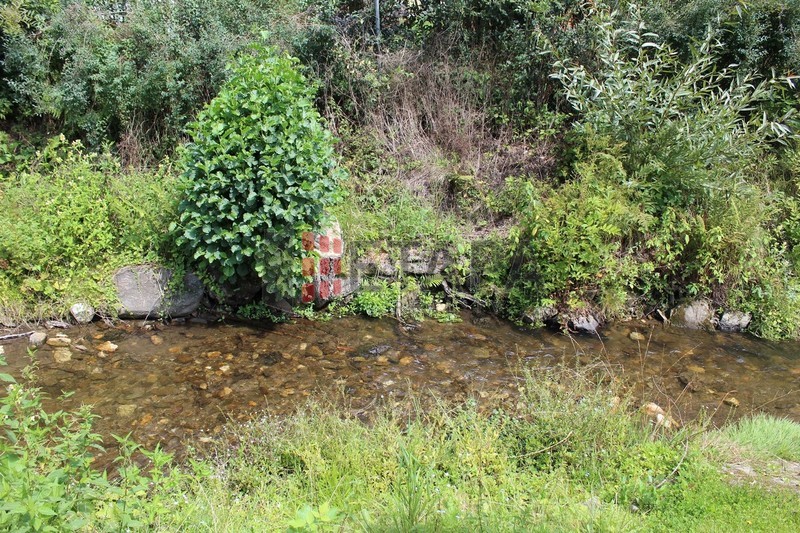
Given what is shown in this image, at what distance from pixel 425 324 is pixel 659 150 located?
10.9ft

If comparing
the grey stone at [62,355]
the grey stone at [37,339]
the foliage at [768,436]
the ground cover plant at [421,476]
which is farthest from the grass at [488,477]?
the grey stone at [37,339]

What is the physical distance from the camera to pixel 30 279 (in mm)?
5684

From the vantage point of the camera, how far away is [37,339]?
5.45 m

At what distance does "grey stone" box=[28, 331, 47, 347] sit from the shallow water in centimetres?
13

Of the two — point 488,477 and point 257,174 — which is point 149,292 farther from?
point 488,477

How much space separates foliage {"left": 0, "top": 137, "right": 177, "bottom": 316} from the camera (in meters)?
5.70

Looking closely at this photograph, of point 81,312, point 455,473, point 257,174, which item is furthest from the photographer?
point 81,312

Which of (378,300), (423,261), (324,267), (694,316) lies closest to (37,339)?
(324,267)

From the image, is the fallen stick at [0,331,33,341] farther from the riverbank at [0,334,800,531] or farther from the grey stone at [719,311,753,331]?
the grey stone at [719,311,753,331]

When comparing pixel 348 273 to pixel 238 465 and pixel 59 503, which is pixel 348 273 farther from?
pixel 59 503

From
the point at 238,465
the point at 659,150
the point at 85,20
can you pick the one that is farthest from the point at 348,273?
the point at 85,20

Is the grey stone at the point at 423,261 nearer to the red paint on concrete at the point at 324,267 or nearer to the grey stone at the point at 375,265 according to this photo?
the grey stone at the point at 375,265

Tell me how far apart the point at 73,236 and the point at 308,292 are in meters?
2.53

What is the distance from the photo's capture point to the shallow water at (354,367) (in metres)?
4.59
